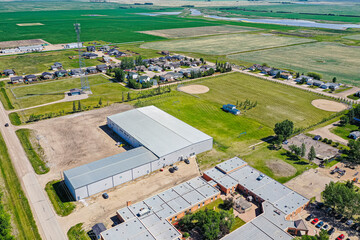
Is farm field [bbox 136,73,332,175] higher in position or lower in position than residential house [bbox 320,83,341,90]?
lower

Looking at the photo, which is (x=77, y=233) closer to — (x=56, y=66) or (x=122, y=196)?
(x=122, y=196)

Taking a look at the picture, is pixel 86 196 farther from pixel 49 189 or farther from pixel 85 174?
pixel 49 189

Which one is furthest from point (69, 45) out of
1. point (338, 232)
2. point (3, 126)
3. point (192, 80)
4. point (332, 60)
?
point (338, 232)

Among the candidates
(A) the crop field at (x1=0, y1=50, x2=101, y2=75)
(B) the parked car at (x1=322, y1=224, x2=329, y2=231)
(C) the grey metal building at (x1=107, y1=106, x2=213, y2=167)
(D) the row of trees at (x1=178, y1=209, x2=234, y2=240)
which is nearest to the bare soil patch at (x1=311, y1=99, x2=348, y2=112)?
(C) the grey metal building at (x1=107, y1=106, x2=213, y2=167)

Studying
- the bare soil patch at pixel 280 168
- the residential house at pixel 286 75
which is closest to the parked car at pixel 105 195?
the bare soil patch at pixel 280 168

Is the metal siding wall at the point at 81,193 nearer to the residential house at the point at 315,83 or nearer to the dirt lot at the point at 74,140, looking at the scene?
the dirt lot at the point at 74,140

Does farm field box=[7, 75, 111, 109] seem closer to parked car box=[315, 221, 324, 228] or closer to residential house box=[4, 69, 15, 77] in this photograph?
residential house box=[4, 69, 15, 77]
